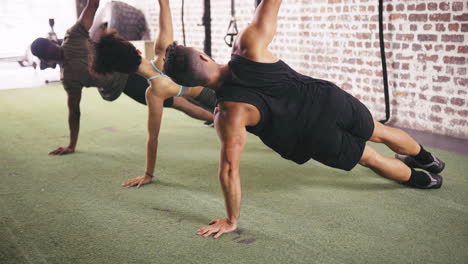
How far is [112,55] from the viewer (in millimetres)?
2480

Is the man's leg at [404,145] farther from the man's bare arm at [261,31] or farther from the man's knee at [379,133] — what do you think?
the man's bare arm at [261,31]

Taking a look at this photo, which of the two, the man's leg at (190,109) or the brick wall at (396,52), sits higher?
the brick wall at (396,52)

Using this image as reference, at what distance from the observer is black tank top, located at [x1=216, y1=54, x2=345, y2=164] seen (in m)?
1.96

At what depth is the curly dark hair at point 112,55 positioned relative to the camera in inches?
98.3

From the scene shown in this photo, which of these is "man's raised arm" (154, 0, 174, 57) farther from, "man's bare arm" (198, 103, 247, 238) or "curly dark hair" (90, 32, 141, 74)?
"man's bare arm" (198, 103, 247, 238)

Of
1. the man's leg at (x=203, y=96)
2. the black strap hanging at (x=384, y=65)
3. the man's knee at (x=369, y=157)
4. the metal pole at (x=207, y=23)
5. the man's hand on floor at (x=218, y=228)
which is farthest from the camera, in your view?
the metal pole at (x=207, y=23)

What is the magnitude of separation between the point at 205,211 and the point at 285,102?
0.80 metres

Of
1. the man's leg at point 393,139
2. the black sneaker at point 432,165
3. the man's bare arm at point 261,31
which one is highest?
the man's bare arm at point 261,31

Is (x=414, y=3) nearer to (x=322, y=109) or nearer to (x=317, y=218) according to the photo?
(x=322, y=109)

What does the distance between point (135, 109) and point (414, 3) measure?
3.26 m

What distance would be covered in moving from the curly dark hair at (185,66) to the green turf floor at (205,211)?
0.77m

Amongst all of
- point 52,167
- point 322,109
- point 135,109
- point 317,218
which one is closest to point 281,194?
point 317,218

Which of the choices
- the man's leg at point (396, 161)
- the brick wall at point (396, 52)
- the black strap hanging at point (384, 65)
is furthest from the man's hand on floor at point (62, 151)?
the black strap hanging at point (384, 65)

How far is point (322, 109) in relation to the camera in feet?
6.95
